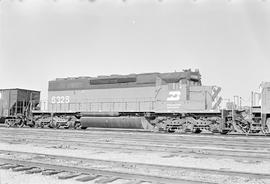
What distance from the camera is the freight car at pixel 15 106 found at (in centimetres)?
2328

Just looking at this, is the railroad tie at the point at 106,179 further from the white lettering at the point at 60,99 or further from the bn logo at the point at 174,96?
the white lettering at the point at 60,99

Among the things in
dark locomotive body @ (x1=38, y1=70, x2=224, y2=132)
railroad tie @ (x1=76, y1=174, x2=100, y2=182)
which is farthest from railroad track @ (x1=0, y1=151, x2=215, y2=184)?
dark locomotive body @ (x1=38, y1=70, x2=224, y2=132)

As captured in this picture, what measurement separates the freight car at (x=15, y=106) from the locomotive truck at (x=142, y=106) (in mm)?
386

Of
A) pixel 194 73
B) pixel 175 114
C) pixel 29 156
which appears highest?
pixel 194 73

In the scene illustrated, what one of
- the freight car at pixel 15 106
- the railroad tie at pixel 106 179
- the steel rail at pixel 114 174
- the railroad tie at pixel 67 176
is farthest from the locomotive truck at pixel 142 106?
the railroad tie at pixel 67 176

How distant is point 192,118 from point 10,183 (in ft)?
40.8

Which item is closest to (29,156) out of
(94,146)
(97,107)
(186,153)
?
(94,146)

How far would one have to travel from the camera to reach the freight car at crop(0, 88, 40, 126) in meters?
23.3

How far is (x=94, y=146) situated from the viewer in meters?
11.0

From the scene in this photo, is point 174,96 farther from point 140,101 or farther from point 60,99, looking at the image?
point 60,99

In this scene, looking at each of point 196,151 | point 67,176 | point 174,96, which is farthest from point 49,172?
point 174,96

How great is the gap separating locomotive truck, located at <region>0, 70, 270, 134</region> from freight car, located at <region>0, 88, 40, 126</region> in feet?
1.27

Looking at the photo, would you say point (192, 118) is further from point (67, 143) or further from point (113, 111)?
point (67, 143)

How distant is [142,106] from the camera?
18.8 m
